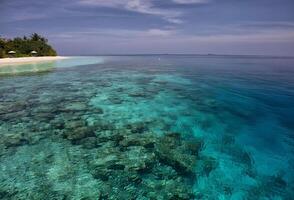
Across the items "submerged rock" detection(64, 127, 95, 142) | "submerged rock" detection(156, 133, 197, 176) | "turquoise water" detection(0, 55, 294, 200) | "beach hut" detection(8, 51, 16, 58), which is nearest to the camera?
"turquoise water" detection(0, 55, 294, 200)

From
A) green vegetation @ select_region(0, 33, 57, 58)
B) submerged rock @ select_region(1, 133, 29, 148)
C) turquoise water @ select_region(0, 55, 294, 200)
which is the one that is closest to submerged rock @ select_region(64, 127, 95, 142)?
turquoise water @ select_region(0, 55, 294, 200)

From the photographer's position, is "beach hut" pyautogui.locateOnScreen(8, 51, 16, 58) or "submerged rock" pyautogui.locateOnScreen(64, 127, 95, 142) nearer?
"submerged rock" pyautogui.locateOnScreen(64, 127, 95, 142)

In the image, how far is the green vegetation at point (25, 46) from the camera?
45.0 meters

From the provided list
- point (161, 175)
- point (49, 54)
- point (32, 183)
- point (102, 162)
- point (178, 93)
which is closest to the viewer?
point (32, 183)

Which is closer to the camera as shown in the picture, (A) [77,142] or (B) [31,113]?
(A) [77,142]

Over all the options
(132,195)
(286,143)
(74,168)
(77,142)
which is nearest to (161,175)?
(132,195)

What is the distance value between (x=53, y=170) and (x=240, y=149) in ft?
14.9

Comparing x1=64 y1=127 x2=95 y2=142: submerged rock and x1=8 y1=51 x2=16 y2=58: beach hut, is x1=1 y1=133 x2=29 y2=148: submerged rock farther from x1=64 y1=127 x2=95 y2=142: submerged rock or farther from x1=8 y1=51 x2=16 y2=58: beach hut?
x1=8 y1=51 x2=16 y2=58: beach hut

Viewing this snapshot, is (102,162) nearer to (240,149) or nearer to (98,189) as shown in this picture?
(98,189)

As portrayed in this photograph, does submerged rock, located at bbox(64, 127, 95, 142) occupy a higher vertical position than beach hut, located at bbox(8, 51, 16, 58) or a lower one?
lower

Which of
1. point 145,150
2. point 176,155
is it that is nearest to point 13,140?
point 145,150

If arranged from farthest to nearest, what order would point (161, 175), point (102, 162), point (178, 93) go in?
point (178, 93), point (102, 162), point (161, 175)

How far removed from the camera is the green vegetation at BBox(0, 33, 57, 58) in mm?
45031

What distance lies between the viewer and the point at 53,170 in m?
4.91
